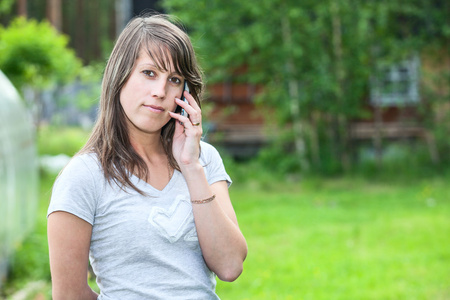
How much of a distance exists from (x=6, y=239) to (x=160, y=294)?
15.4 ft

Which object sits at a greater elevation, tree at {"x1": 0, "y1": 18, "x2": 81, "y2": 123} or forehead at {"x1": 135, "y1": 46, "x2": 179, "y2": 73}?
forehead at {"x1": 135, "y1": 46, "x2": 179, "y2": 73}

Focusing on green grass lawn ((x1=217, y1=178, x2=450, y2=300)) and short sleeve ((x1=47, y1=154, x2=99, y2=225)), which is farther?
green grass lawn ((x1=217, y1=178, x2=450, y2=300))

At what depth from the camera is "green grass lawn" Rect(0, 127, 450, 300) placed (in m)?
6.46

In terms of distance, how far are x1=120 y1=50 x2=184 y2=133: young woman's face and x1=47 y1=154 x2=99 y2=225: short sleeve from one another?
0.77 feet

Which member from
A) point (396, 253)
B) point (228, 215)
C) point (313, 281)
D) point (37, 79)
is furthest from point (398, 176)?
point (228, 215)

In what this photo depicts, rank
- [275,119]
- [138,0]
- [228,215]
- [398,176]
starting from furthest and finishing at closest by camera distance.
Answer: [138,0] → [275,119] → [398,176] → [228,215]

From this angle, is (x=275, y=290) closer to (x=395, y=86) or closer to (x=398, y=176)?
(x=398, y=176)

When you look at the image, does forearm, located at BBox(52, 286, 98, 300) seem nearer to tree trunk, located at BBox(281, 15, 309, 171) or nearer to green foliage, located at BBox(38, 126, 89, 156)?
tree trunk, located at BBox(281, 15, 309, 171)

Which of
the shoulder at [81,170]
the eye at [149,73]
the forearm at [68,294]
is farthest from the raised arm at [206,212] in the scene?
the forearm at [68,294]

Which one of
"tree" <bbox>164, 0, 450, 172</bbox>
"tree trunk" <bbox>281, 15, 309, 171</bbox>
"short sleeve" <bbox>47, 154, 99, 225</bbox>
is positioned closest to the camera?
"short sleeve" <bbox>47, 154, 99, 225</bbox>

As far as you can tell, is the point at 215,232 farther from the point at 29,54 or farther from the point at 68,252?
the point at 29,54

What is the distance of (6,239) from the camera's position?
627 cm

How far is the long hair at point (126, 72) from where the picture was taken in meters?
2.10

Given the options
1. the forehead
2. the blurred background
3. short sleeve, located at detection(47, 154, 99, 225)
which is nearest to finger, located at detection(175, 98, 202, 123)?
the forehead
